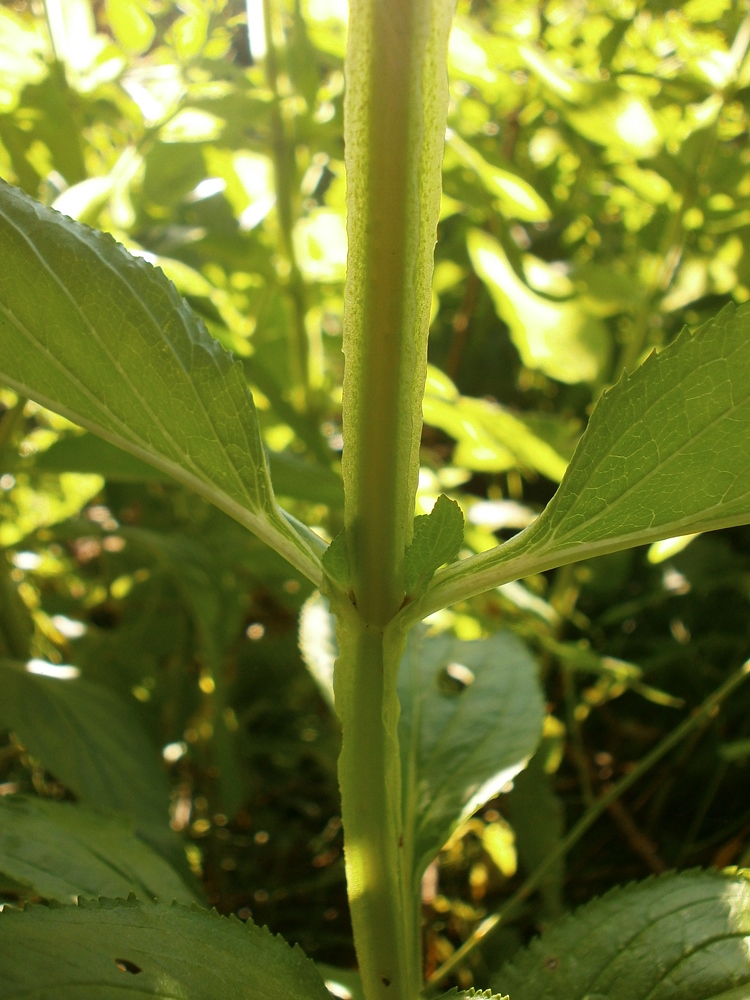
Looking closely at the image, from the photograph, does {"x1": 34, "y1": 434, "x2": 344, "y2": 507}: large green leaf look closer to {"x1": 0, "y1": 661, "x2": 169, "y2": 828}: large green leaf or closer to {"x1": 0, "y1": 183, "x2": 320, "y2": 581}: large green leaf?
{"x1": 0, "y1": 661, "x2": 169, "y2": 828}: large green leaf

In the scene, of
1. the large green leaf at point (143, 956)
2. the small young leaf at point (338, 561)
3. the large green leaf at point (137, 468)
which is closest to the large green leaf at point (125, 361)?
the small young leaf at point (338, 561)

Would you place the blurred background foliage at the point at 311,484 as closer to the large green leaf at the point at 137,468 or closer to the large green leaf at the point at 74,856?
the large green leaf at the point at 137,468

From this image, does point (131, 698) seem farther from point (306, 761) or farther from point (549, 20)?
point (549, 20)

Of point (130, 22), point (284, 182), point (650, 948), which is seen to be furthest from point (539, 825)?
point (130, 22)

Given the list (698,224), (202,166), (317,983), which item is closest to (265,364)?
(202,166)

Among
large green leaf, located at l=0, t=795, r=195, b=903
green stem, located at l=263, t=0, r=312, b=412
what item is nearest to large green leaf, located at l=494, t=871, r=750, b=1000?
large green leaf, located at l=0, t=795, r=195, b=903
